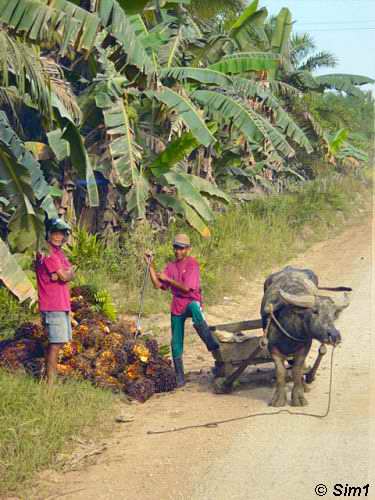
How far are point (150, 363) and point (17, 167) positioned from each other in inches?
102

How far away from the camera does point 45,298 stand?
309 inches

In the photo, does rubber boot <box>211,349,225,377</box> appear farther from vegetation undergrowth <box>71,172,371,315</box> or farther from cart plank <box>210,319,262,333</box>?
vegetation undergrowth <box>71,172,371,315</box>

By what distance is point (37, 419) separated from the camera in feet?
Answer: 22.3

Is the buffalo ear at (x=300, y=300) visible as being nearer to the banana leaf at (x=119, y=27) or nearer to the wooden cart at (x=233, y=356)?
the wooden cart at (x=233, y=356)

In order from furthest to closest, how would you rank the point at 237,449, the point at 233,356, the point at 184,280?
1. the point at 184,280
2. the point at 233,356
3. the point at 237,449

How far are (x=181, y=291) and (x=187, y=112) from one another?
186 inches

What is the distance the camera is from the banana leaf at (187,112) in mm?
12547

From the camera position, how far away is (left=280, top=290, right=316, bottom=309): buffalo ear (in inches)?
301

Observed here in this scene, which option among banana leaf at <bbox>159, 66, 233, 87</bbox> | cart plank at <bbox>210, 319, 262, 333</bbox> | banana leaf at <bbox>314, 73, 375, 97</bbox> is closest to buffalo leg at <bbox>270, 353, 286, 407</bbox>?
cart plank at <bbox>210, 319, 262, 333</bbox>

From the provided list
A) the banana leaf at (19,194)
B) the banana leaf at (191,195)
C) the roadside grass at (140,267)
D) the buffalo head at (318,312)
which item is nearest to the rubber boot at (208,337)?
the buffalo head at (318,312)

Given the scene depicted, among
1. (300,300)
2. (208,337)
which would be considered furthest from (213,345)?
(300,300)

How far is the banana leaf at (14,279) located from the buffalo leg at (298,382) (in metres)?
2.75

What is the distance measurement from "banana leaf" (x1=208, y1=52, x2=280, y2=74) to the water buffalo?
7493 millimetres

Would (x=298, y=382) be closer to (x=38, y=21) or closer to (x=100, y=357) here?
(x=100, y=357)
